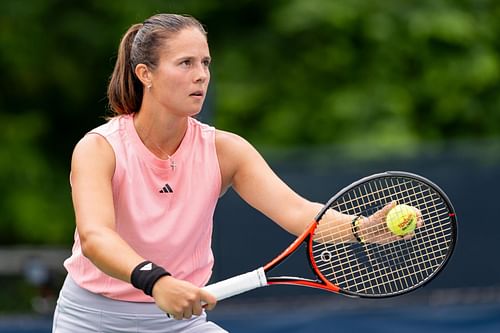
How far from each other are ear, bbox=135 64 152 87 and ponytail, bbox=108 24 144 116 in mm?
58

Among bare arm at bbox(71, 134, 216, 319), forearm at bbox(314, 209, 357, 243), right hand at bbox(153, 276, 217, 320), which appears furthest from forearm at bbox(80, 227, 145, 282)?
forearm at bbox(314, 209, 357, 243)

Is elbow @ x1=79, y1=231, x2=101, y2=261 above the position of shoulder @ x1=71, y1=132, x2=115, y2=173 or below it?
below

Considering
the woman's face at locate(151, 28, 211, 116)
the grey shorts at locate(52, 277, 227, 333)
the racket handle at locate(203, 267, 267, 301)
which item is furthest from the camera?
the grey shorts at locate(52, 277, 227, 333)

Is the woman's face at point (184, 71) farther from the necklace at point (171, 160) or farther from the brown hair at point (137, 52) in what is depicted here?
the necklace at point (171, 160)

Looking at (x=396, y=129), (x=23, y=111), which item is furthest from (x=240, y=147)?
(x=23, y=111)

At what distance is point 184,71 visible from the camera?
3.38 meters

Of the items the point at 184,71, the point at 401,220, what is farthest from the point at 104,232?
the point at 401,220

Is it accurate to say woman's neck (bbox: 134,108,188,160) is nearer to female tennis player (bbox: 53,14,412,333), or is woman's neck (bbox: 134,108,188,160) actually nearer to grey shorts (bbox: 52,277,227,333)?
female tennis player (bbox: 53,14,412,333)

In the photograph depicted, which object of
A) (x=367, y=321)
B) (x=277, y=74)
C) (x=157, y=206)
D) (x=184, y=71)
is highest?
(x=277, y=74)

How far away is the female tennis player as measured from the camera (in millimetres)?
3396

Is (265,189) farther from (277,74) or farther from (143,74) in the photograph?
(277,74)

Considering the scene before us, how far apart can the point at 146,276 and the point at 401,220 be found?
906mm

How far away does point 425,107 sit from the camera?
9.34 m

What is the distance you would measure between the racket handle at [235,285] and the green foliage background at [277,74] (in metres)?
5.36
